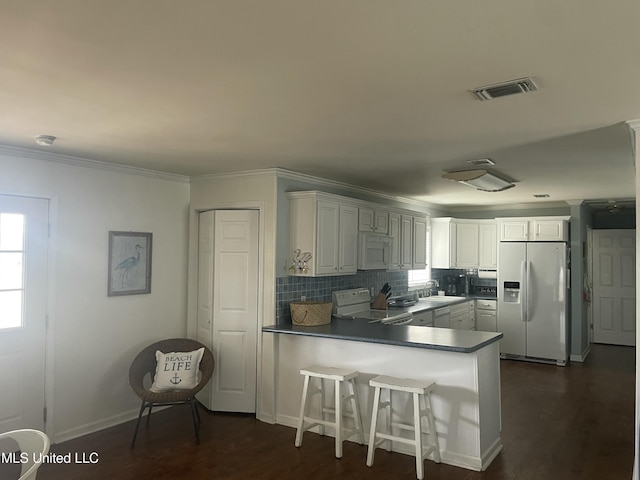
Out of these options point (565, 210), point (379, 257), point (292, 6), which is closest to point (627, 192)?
point (565, 210)

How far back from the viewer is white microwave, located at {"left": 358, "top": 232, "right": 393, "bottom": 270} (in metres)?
5.43

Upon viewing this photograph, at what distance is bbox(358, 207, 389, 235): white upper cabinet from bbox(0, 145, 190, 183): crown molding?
1.88 metres

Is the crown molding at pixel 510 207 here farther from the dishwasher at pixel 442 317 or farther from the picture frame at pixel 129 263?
the picture frame at pixel 129 263

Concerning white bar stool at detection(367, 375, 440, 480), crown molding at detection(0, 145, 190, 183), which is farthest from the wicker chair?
crown molding at detection(0, 145, 190, 183)

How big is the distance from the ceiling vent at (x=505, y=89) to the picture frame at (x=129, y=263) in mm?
3415

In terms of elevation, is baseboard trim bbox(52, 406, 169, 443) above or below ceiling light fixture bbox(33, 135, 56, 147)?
below

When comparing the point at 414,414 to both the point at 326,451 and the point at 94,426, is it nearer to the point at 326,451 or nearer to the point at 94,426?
the point at 326,451

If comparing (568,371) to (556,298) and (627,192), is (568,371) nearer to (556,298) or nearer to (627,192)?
(556,298)

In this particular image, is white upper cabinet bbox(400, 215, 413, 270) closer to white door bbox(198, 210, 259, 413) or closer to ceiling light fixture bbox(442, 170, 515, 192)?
ceiling light fixture bbox(442, 170, 515, 192)

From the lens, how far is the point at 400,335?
4066mm

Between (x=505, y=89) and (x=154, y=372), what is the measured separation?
150 inches

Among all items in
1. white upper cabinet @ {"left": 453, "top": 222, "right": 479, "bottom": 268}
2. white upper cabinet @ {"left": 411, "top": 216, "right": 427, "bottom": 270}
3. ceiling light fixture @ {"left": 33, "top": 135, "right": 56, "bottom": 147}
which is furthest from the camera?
white upper cabinet @ {"left": 453, "top": 222, "right": 479, "bottom": 268}
